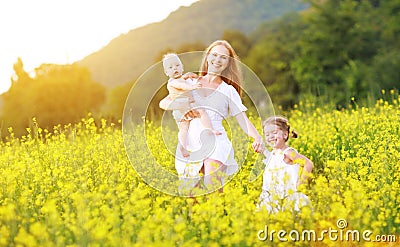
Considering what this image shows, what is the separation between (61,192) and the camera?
567cm

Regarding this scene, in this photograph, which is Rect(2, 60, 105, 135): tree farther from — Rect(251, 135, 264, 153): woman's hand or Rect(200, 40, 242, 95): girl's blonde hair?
Rect(251, 135, 264, 153): woman's hand

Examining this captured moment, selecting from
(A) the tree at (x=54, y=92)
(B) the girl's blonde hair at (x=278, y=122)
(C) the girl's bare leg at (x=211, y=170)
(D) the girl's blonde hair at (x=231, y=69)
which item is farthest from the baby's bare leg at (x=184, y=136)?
(A) the tree at (x=54, y=92)

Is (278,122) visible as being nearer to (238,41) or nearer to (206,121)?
(206,121)

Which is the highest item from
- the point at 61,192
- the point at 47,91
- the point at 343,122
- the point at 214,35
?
the point at 214,35

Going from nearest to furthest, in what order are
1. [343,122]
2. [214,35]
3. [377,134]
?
[377,134], [343,122], [214,35]

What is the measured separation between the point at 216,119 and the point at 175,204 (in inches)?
37.9

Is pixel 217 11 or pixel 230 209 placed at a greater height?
pixel 217 11

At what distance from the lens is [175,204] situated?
5.37 m

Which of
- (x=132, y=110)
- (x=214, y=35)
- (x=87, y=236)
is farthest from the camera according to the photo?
(x=214, y=35)

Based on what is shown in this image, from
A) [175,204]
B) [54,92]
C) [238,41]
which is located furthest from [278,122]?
[238,41]

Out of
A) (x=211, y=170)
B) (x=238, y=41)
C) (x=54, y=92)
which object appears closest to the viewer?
(x=211, y=170)

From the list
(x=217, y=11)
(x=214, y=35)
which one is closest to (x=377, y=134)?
(x=214, y=35)

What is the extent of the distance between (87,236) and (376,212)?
2.75m

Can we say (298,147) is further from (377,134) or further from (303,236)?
(303,236)
